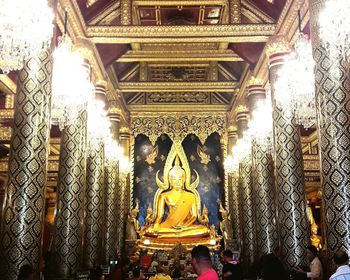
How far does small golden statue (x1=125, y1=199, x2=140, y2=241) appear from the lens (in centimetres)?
1395

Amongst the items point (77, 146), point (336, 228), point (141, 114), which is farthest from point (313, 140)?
point (336, 228)

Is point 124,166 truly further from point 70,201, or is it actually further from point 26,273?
point 26,273

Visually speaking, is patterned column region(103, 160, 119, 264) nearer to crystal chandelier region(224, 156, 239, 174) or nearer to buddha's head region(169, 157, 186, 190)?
buddha's head region(169, 157, 186, 190)

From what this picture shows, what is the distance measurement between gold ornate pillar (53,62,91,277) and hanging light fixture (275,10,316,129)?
3.90 m

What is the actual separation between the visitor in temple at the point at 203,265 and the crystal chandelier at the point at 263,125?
22.6 feet

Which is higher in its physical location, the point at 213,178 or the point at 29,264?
the point at 213,178

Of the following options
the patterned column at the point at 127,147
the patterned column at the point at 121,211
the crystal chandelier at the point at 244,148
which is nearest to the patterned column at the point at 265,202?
the crystal chandelier at the point at 244,148

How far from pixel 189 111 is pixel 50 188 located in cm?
978

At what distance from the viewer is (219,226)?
14.7 m

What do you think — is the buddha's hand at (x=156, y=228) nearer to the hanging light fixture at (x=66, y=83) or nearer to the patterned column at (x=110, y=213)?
the patterned column at (x=110, y=213)

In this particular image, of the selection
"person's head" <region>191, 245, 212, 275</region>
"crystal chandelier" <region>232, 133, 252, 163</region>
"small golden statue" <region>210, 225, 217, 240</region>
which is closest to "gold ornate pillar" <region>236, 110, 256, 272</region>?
"crystal chandelier" <region>232, 133, 252, 163</region>

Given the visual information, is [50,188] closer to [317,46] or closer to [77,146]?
[77,146]

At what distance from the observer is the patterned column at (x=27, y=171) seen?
4.75m

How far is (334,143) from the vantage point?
5.20m
